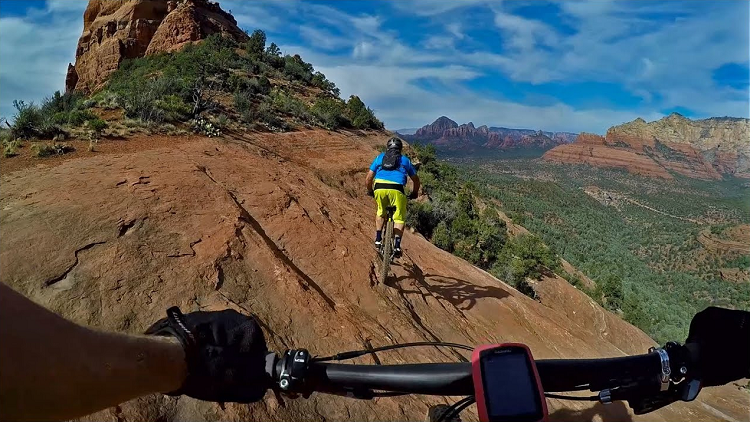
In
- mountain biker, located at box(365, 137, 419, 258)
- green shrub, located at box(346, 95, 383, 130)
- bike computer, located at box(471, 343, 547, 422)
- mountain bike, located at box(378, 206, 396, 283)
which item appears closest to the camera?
bike computer, located at box(471, 343, 547, 422)

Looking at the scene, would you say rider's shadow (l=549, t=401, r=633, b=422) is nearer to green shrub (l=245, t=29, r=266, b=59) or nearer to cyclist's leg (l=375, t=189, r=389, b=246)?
cyclist's leg (l=375, t=189, r=389, b=246)

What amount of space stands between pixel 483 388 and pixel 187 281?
13.6 ft

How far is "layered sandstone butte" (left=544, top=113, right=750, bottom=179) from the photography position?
163000 millimetres

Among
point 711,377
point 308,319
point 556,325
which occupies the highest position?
point 711,377

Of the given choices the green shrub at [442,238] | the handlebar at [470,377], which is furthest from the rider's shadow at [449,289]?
the handlebar at [470,377]

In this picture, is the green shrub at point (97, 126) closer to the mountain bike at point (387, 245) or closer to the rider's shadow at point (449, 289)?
the mountain bike at point (387, 245)

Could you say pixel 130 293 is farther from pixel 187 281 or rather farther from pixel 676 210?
pixel 676 210

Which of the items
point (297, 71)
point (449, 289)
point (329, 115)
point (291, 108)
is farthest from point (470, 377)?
point (297, 71)

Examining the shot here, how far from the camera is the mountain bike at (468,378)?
1.58 meters

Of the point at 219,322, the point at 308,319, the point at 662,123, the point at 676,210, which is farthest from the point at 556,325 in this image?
the point at 662,123

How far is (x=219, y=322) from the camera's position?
1.67 metres

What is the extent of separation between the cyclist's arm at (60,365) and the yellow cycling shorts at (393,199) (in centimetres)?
552

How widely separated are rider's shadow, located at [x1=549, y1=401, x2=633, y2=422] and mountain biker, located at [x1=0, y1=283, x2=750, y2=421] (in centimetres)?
391

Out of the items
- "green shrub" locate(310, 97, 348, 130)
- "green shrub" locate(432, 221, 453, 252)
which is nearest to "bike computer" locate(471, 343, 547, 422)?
"green shrub" locate(432, 221, 453, 252)
